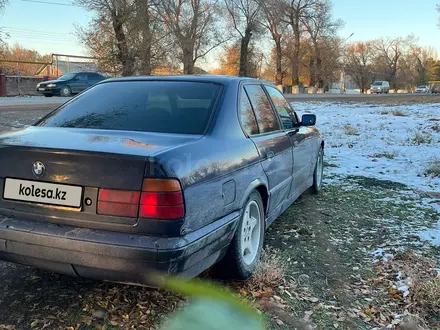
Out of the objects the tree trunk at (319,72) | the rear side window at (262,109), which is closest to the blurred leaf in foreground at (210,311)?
the rear side window at (262,109)

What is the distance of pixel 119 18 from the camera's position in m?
27.9

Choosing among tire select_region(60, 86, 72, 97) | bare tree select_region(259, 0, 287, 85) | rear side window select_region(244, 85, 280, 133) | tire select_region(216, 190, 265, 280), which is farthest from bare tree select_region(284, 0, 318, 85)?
tire select_region(216, 190, 265, 280)

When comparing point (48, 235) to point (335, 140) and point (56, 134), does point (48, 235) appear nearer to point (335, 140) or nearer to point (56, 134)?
point (56, 134)

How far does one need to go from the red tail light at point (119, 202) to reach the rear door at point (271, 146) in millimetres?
1260

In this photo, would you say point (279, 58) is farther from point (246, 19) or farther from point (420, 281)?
point (420, 281)

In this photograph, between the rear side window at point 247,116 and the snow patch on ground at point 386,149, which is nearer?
the rear side window at point 247,116

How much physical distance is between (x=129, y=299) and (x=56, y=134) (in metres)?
1.15

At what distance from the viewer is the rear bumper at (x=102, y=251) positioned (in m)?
2.08

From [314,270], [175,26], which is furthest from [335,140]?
[175,26]

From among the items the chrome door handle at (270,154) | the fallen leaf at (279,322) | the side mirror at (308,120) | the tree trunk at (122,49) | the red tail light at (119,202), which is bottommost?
the fallen leaf at (279,322)

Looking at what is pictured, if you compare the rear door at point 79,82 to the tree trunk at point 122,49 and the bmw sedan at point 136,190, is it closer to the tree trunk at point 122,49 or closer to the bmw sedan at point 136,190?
the tree trunk at point 122,49

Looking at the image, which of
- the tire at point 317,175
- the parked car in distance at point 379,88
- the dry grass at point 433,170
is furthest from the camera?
the parked car in distance at point 379,88

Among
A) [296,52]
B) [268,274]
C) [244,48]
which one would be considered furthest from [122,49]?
[296,52]

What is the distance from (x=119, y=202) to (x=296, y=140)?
2.40m
